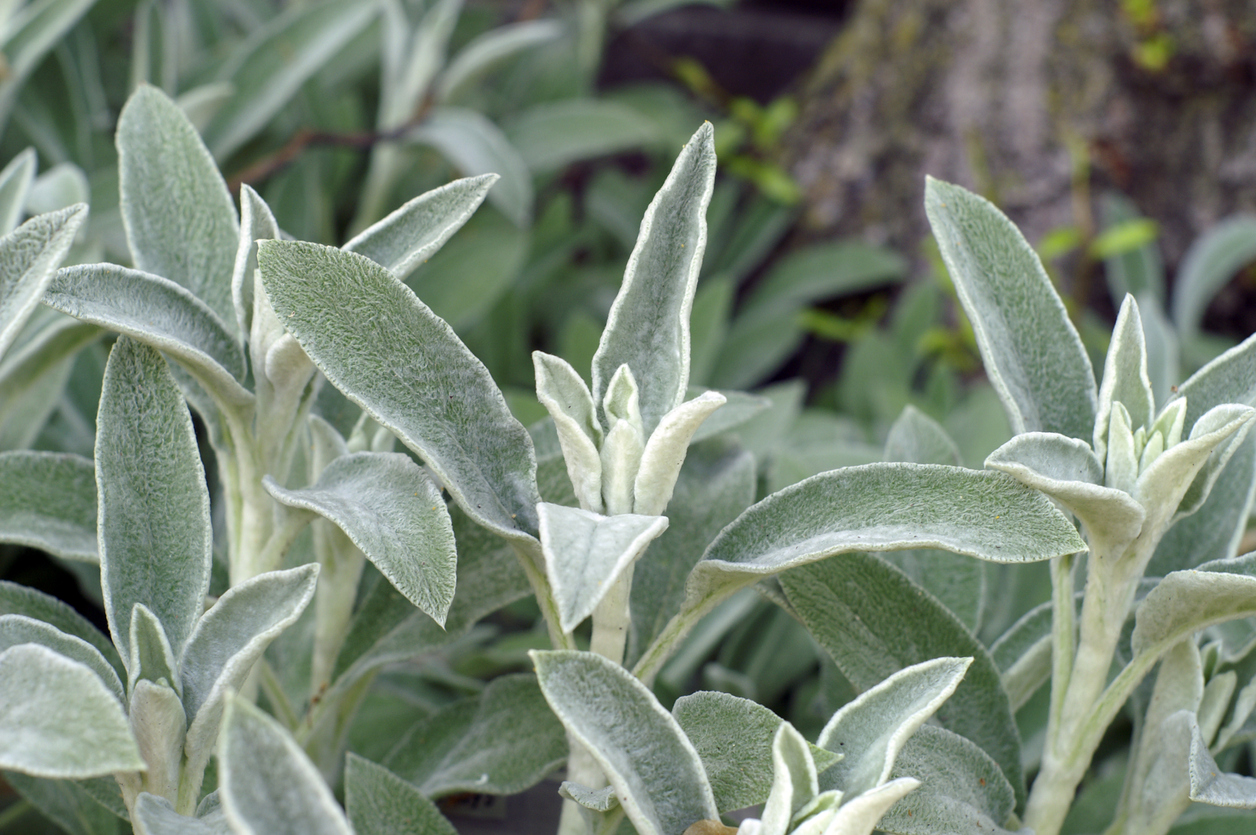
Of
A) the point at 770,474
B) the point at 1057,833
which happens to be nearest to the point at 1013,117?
the point at 770,474

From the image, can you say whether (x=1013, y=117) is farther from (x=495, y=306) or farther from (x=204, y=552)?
(x=204, y=552)

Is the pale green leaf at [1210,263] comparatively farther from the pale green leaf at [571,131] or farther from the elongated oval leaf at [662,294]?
the elongated oval leaf at [662,294]

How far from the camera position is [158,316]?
58 cm

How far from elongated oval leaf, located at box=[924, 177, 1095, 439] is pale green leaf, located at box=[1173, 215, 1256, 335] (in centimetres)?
119

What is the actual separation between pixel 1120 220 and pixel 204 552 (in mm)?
1601

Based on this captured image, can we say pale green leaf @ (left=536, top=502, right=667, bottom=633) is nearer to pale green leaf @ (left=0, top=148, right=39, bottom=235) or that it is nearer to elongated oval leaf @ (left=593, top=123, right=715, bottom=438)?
elongated oval leaf @ (left=593, top=123, right=715, bottom=438)

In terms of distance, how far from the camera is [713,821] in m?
0.52

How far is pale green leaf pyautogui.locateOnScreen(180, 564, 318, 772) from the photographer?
1.73ft

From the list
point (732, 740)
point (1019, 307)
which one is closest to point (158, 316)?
point (732, 740)

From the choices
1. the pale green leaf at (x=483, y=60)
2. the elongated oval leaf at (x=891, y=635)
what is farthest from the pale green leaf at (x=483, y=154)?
the elongated oval leaf at (x=891, y=635)

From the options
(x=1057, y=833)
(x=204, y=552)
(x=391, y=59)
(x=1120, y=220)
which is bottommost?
(x=1057, y=833)

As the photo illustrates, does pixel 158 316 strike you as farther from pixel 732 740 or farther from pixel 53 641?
pixel 732 740

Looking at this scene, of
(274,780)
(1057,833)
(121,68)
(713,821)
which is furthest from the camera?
(121,68)

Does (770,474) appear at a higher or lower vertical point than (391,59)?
lower
